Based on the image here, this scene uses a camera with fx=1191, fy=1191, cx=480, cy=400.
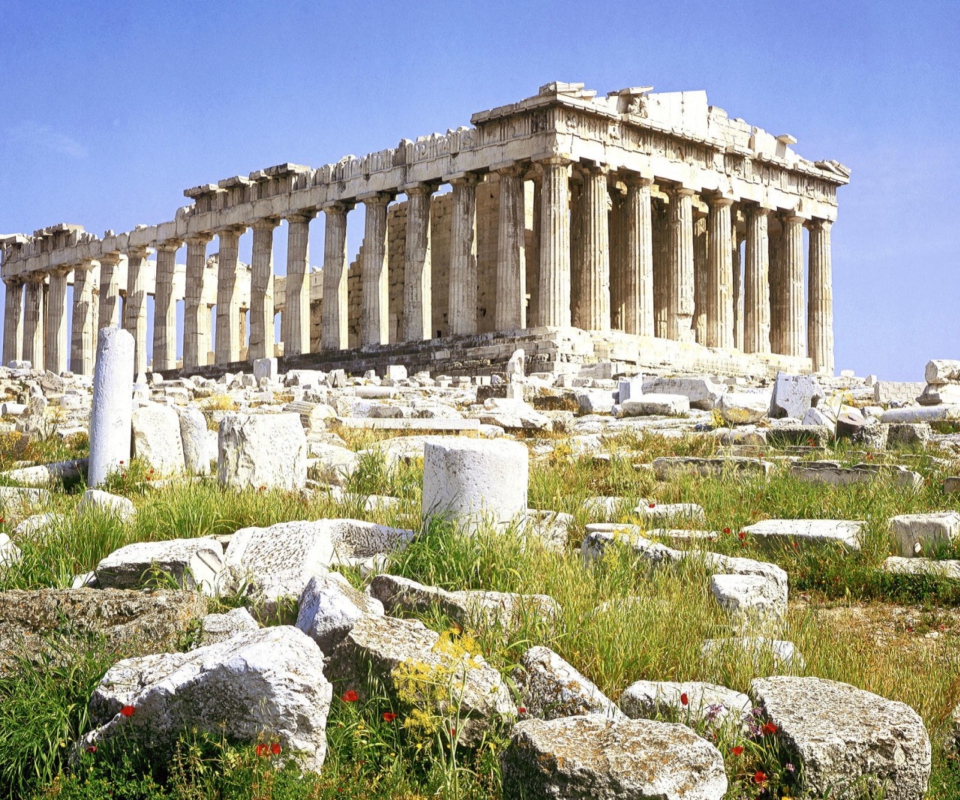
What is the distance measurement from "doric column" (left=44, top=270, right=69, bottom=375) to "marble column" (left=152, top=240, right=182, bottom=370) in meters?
5.64

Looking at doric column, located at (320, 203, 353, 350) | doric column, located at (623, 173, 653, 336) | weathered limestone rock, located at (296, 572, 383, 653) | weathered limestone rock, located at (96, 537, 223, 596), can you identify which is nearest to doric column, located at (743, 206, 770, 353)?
doric column, located at (623, 173, 653, 336)

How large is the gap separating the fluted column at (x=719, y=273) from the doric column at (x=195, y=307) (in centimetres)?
1713

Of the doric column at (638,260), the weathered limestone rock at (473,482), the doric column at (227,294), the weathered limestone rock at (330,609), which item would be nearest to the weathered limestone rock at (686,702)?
the weathered limestone rock at (330,609)

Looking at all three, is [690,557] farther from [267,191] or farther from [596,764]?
[267,191]

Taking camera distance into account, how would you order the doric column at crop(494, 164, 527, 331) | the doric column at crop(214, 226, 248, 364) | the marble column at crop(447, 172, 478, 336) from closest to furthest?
the doric column at crop(494, 164, 527, 331), the marble column at crop(447, 172, 478, 336), the doric column at crop(214, 226, 248, 364)

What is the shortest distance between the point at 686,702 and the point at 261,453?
5.01 meters

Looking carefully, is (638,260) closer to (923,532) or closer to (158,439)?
(158,439)

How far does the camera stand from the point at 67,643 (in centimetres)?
550

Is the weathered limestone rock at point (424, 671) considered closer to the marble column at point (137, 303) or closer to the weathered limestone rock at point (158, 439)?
the weathered limestone rock at point (158, 439)

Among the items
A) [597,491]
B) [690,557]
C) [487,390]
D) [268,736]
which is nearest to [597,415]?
[487,390]

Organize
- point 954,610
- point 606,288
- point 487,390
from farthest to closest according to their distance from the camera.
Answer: point 606,288 → point 487,390 → point 954,610

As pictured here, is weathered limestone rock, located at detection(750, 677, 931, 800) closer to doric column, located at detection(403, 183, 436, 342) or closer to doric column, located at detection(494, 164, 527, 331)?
doric column, located at detection(494, 164, 527, 331)

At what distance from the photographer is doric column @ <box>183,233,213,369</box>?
135 ft

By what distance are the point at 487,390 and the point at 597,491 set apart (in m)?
11.6
